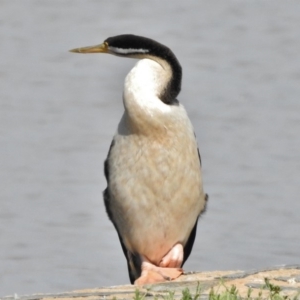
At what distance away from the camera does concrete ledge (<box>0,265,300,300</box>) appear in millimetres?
7008

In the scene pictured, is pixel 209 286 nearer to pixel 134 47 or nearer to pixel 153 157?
pixel 153 157

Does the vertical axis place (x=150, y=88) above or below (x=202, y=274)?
above

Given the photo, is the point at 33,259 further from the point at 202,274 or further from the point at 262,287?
the point at 262,287

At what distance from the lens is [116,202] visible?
8.61 metres

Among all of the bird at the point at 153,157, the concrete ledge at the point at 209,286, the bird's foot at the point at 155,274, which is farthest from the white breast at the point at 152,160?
the concrete ledge at the point at 209,286

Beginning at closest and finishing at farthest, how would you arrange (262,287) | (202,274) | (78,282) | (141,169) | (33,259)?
(262,287), (202,274), (141,169), (78,282), (33,259)

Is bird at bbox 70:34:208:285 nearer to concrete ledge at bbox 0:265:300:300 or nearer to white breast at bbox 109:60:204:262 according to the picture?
white breast at bbox 109:60:204:262

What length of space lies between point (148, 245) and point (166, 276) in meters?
0.39

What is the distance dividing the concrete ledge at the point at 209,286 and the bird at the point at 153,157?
897 mm

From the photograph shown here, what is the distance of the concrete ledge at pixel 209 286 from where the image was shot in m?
7.01

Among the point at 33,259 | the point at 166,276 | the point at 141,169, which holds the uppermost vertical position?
the point at 141,169

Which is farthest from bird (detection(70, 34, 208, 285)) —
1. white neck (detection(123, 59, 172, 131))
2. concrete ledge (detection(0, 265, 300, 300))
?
concrete ledge (detection(0, 265, 300, 300))

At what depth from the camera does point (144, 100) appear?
8375mm

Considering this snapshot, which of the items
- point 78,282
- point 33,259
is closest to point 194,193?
point 78,282
